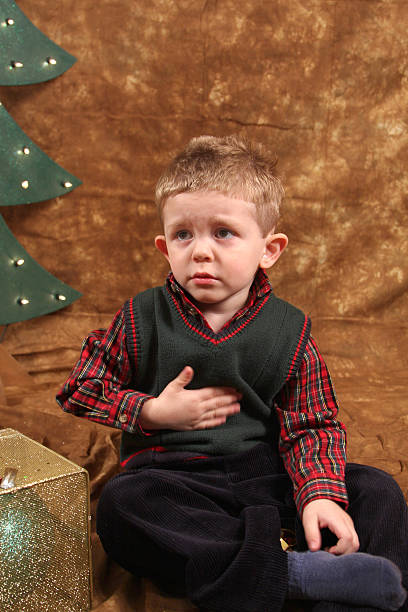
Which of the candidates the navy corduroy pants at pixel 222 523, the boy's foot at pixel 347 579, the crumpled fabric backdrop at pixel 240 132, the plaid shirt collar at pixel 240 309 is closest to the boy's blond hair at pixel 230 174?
the plaid shirt collar at pixel 240 309

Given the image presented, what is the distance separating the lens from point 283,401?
130 centimetres

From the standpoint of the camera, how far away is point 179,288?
1243 mm

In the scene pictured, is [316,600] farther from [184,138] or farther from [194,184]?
[184,138]

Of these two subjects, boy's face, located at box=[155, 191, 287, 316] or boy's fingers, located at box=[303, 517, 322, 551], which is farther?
boy's face, located at box=[155, 191, 287, 316]

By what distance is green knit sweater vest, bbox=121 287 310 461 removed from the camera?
1.21 meters

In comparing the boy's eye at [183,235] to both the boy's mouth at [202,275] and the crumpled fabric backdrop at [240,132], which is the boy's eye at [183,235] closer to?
the boy's mouth at [202,275]

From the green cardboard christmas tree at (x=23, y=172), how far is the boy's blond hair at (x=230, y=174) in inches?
42.5

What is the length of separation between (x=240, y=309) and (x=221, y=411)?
0.63ft

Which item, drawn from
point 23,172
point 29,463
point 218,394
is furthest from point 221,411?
point 23,172

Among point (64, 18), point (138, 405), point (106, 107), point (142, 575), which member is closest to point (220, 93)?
point (106, 107)

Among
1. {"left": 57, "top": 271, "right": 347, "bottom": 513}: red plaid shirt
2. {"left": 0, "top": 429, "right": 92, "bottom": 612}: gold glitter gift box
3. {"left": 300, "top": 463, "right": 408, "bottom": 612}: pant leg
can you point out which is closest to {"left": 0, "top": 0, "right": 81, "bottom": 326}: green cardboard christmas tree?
{"left": 57, "top": 271, "right": 347, "bottom": 513}: red plaid shirt

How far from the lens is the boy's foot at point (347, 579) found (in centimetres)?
96

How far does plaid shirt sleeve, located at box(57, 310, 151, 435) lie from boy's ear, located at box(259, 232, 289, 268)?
11.4 inches

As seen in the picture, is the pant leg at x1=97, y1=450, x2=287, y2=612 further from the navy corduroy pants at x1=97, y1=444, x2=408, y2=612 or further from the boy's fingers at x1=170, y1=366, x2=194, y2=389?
the boy's fingers at x1=170, y1=366, x2=194, y2=389
